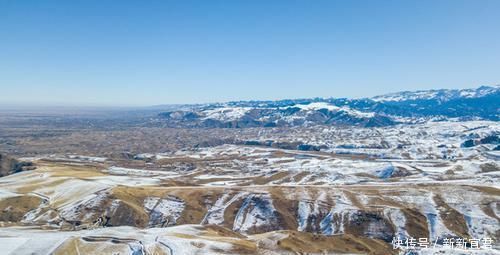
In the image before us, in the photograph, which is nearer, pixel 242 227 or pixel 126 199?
pixel 242 227

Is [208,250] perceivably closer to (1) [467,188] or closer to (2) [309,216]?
(2) [309,216]

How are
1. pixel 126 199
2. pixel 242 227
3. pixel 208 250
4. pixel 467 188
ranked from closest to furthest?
1. pixel 208 250
2. pixel 242 227
3. pixel 126 199
4. pixel 467 188

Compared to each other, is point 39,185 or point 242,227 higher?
point 39,185

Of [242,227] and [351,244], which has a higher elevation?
[351,244]

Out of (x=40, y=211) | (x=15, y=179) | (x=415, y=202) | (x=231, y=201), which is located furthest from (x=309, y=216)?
(x=15, y=179)

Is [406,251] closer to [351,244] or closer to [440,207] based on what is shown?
[351,244]

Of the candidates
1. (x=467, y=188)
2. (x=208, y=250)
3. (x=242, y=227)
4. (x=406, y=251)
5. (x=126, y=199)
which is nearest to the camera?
(x=208, y=250)

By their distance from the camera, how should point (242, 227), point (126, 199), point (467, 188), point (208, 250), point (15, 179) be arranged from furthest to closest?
point (15, 179)
point (467, 188)
point (126, 199)
point (242, 227)
point (208, 250)

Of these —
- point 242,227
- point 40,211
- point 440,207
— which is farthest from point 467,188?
point 40,211

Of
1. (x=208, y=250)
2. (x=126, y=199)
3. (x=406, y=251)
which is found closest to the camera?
(x=208, y=250)
